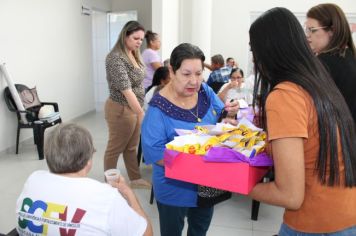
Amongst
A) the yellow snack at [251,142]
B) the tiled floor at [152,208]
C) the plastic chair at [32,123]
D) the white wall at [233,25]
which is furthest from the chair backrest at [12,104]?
the white wall at [233,25]

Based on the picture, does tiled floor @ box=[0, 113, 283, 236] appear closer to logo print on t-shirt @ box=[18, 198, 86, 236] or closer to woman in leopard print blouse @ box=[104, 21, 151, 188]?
woman in leopard print blouse @ box=[104, 21, 151, 188]

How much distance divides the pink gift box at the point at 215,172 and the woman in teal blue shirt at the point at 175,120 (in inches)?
12.0

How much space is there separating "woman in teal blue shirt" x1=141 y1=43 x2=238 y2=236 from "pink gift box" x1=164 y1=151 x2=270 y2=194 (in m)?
0.31

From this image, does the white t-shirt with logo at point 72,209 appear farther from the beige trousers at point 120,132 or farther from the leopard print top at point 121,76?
the beige trousers at point 120,132

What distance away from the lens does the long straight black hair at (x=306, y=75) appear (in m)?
0.85

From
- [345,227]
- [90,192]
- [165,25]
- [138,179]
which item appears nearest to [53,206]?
[90,192]

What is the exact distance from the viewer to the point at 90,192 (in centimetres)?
106

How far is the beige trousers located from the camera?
2.79 metres

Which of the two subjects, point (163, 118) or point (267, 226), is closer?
point (163, 118)

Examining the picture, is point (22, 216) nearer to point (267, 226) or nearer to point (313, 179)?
point (313, 179)

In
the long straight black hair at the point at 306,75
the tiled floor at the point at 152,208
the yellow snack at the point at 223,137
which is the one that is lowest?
the tiled floor at the point at 152,208

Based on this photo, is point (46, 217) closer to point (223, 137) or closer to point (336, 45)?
point (223, 137)

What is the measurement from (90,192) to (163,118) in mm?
502

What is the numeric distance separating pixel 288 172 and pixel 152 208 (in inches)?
84.2
